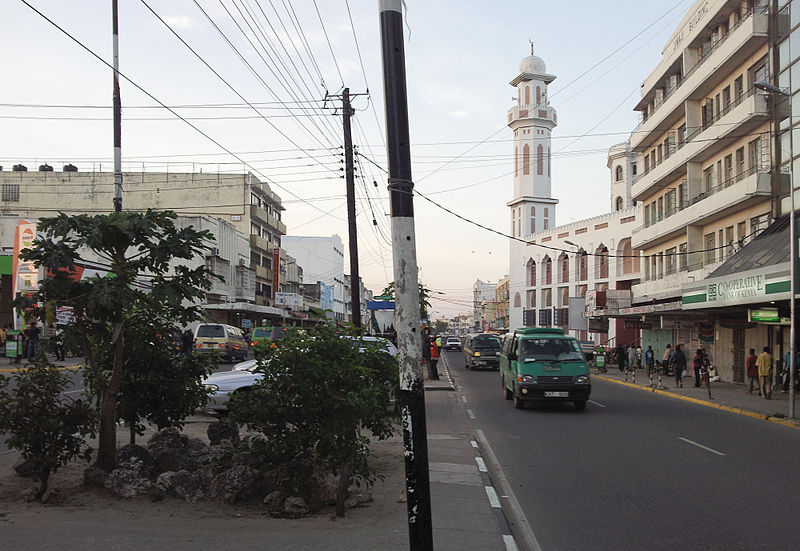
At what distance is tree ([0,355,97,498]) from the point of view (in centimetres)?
714

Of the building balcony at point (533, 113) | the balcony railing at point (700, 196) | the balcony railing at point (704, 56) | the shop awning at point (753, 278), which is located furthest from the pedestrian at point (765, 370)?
the building balcony at point (533, 113)

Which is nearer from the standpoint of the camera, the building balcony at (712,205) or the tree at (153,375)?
the tree at (153,375)

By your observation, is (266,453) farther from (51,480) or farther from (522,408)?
(522,408)

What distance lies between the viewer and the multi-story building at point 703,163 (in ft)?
88.2

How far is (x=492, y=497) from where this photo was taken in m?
8.23

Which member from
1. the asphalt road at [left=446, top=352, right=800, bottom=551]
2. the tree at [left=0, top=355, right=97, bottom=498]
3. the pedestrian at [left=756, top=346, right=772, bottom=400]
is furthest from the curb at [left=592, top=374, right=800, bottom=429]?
the tree at [left=0, top=355, right=97, bottom=498]

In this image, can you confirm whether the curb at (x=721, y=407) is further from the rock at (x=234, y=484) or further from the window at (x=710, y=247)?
the rock at (x=234, y=484)

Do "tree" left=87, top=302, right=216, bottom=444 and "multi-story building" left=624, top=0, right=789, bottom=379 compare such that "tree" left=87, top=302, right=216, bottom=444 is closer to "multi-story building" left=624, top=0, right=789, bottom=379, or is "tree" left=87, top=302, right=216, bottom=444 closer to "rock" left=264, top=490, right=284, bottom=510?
"rock" left=264, top=490, right=284, bottom=510

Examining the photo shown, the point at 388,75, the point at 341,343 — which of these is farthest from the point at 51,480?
the point at 388,75

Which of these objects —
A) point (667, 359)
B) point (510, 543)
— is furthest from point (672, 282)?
point (510, 543)

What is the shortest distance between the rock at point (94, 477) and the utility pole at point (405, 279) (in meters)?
4.27

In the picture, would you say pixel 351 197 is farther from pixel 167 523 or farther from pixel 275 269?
pixel 275 269

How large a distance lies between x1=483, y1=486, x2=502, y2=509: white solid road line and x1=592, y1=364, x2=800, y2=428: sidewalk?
1079 cm

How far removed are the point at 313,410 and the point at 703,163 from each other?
31423mm
